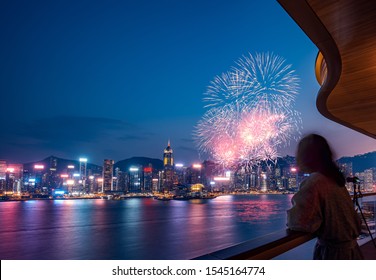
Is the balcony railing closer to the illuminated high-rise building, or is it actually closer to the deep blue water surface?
the deep blue water surface

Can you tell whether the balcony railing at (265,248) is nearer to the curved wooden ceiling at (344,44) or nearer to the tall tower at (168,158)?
the curved wooden ceiling at (344,44)

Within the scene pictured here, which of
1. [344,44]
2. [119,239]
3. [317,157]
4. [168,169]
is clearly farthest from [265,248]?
[168,169]

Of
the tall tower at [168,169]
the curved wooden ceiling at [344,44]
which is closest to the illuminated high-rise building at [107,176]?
the tall tower at [168,169]

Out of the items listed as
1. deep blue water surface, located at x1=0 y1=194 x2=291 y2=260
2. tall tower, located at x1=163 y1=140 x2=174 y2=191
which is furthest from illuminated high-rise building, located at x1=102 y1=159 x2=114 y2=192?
deep blue water surface, located at x1=0 y1=194 x2=291 y2=260

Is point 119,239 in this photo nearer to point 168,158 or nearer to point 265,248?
point 265,248

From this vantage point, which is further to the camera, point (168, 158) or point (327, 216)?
point (168, 158)
